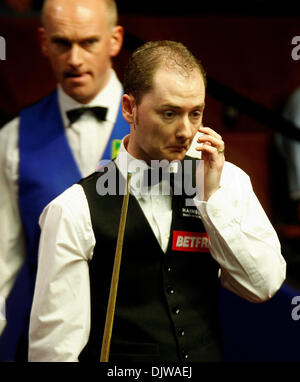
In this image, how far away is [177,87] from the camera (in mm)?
1064

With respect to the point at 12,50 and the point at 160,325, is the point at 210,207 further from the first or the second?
the point at 12,50

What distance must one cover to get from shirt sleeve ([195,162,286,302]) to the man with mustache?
1.09 ft

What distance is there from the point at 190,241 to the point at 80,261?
0.66 feet

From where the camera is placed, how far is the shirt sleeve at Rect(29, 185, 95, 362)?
43.5 inches

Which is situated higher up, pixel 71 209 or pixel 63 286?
pixel 71 209

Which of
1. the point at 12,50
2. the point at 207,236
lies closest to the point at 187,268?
the point at 207,236

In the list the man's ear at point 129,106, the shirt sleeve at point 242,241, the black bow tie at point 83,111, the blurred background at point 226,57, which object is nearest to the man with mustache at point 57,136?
the black bow tie at point 83,111

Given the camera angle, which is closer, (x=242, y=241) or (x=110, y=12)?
(x=242, y=241)

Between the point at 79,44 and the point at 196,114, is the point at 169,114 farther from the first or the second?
the point at 79,44
